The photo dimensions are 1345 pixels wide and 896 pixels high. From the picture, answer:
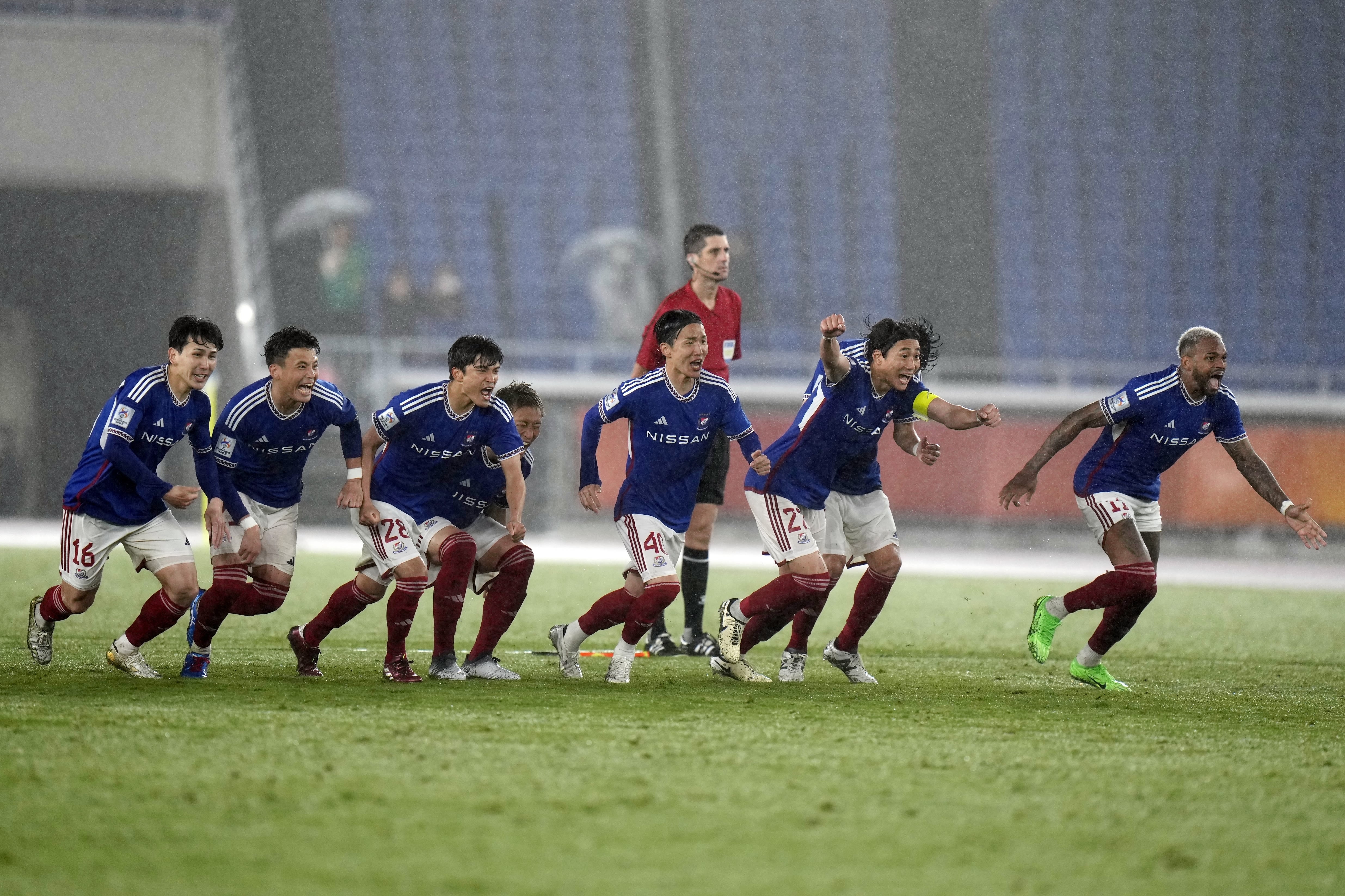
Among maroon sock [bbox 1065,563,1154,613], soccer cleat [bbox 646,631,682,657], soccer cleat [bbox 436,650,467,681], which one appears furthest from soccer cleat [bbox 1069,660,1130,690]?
soccer cleat [bbox 436,650,467,681]

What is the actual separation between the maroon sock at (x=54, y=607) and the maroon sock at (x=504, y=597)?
1702mm

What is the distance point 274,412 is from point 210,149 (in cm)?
1511

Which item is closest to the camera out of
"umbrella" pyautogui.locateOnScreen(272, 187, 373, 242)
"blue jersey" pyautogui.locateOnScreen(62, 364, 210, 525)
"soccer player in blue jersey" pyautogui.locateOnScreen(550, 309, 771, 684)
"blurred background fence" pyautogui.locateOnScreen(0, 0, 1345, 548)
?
"blue jersey" pyautogui.locateOnScreen(62, 364, 210, 525)

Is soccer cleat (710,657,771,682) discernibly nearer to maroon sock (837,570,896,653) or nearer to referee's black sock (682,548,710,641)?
maroon sock (837,570,896,653)

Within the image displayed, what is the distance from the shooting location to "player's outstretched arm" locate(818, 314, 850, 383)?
5.87m

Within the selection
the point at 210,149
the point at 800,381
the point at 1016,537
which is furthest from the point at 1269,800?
the point at 210,149

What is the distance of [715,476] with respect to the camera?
24.0ft

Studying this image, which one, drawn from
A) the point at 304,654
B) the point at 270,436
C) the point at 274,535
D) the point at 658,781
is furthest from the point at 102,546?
the point at 658,781

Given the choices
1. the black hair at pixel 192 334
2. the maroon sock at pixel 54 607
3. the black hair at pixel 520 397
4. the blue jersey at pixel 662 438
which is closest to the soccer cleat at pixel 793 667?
the blue jersey at pixel 662 438

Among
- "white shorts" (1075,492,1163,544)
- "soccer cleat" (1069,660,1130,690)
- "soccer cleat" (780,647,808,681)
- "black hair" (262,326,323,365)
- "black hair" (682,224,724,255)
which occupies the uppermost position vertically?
"black hair" (682,224,724,255)

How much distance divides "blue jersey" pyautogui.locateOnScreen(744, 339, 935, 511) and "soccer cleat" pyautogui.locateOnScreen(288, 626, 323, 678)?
202cm

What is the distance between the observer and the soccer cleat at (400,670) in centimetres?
598

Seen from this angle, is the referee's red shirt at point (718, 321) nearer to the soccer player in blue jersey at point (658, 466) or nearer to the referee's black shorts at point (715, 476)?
the referee's black shorts at point (715, 476)

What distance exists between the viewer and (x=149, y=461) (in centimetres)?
594
